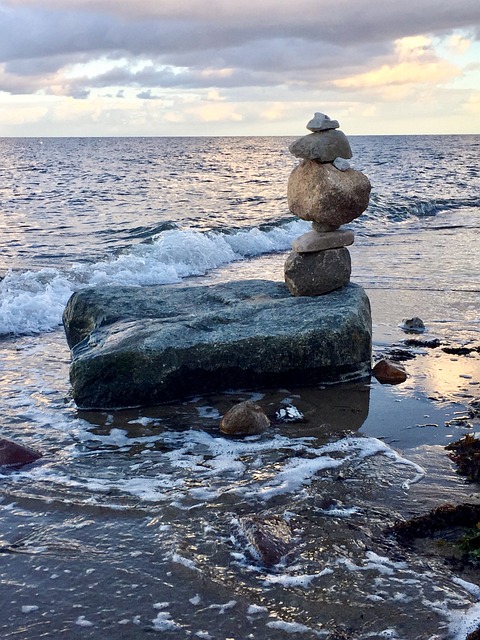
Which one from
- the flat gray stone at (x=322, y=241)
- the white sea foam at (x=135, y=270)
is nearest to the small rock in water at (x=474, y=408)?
the flat gray stone at (x=322, y=241)

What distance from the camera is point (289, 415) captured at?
21.5ft

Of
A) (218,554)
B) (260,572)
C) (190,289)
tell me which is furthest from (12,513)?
A: (190,289)

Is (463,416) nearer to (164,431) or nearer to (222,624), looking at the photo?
(164,431)

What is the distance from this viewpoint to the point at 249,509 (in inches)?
191

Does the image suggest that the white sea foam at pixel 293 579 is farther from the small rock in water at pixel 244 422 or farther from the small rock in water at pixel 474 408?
the small rock in water at pixel 474 408

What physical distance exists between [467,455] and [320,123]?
4.13 meters

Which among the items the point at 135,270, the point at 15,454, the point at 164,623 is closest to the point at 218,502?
the point at 164,623

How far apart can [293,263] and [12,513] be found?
15.1ft

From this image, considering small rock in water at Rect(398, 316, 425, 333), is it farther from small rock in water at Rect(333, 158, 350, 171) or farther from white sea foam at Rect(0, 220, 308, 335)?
white sea foam at Rect(0, 220, 308, 335)

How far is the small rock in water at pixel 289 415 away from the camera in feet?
21.4

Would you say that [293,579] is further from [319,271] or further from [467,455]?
[319,271]

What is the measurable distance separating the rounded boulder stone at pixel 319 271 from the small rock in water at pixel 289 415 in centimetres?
213

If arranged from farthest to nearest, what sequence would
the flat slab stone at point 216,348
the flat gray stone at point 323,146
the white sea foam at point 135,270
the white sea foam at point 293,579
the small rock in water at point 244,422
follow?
1. the white sea foam at point 135,270
2. the flat gray stone at point 323,146
3. the flat slab stone at point 216,348
4. the small rock in water at point 244,422
5. the white sea foam at point 293,579

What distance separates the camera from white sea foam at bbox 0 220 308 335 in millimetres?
10906
